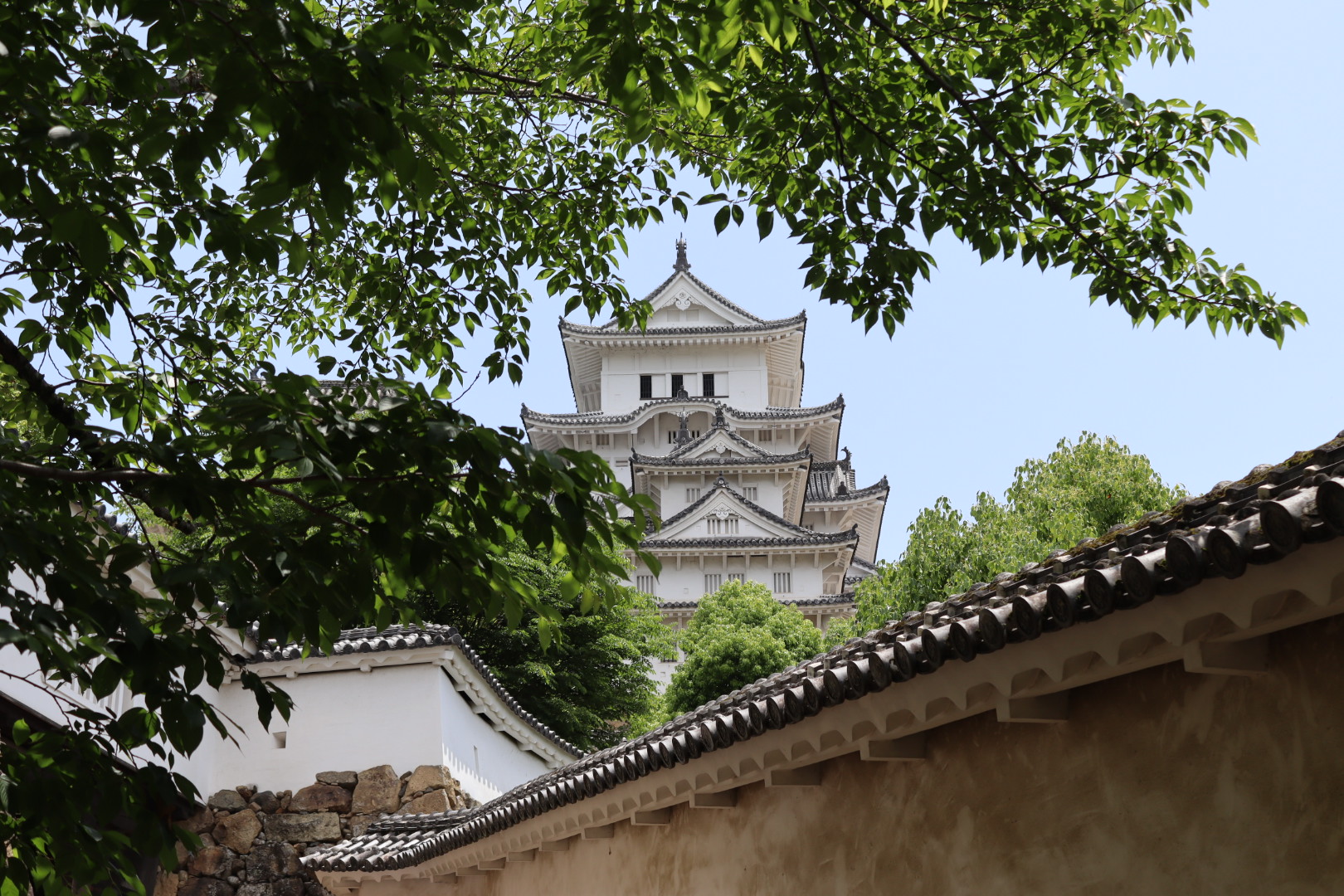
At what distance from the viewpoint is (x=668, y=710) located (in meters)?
23.6

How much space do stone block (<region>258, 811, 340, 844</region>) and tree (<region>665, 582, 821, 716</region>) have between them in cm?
1034

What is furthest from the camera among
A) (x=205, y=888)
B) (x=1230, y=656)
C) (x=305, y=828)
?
(x=305, y=828)

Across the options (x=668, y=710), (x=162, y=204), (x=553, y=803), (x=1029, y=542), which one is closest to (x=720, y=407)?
(x=668, y=710)

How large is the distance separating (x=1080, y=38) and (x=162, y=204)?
440 centimetres

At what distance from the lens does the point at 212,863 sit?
13125mm

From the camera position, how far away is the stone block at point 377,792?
44.4ft

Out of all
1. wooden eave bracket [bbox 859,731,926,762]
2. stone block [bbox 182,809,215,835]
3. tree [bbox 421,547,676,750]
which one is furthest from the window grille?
wooden eave bracket [bbox 859,731,926,762]

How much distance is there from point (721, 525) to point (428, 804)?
22725mm

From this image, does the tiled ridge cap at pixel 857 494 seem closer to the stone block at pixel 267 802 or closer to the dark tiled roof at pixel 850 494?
the dark tiled roof at pixel 850 494

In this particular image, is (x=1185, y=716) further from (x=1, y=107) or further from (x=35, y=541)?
(x=1, y=107)

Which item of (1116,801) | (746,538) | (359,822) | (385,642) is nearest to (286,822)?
(359,822)

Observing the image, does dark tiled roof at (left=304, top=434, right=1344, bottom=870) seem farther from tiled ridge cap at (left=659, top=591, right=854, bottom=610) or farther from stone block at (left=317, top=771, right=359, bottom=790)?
tiled ridge cap at (left=659, top=591, right=854, bottom=610)

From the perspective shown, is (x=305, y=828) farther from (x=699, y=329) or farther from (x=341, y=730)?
(x=699, y=329)

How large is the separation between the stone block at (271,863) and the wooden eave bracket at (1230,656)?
12.5m
